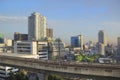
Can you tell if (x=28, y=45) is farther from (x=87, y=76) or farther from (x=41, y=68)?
(x=87, y=76)

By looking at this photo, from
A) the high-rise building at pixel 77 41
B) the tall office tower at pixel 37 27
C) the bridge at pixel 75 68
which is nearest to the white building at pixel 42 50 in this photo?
the bridge at pixel 75 68

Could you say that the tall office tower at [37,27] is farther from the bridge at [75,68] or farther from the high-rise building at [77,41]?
the bridge at [75,68]

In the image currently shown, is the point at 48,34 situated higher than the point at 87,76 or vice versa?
the point at 48,34

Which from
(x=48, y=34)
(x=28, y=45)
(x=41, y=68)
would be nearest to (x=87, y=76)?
(x=41, y=68)

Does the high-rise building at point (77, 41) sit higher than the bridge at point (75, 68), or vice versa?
the high-rise building at point (77, 41)

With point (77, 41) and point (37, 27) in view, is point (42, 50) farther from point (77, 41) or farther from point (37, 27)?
point (77, 41)

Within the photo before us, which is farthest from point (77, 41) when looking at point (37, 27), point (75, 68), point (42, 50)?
point (75, 68)

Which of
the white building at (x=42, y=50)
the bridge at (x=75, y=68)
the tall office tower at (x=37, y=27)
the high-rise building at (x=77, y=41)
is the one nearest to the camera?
the bridge at (x=75, y=68)

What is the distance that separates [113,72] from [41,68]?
12.1 meters

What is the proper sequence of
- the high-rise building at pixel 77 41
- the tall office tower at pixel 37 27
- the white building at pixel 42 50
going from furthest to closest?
the high-rise building at pixel 77 41 < the tall office tower at pixel 37 27 < the white building at pixel 42 50

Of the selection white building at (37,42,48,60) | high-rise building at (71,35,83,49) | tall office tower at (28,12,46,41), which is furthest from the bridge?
high-rise building at (71,35,83,49)

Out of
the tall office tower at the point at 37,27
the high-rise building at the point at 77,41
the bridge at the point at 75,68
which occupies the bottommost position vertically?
the bridge at the point at 75,68

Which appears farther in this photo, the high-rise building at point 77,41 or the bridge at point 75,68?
the high-rise building at point 77,41

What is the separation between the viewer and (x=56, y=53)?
112 m
